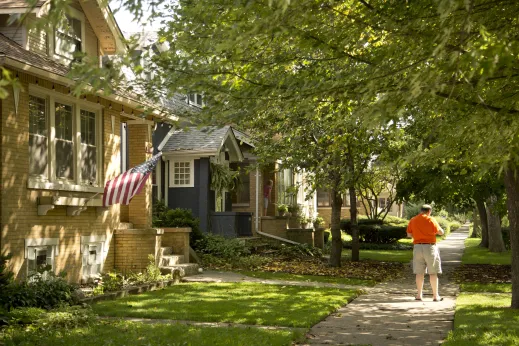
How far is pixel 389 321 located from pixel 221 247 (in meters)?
11.1

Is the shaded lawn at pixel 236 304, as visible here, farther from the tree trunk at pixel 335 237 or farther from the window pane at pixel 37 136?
the tree trunk at pixel 335 237

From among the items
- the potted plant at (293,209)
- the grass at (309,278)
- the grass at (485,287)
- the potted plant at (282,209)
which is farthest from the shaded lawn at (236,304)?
the potted plant at (293,209)

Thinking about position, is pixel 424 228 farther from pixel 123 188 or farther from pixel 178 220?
pixel 178 220

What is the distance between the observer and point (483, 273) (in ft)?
68.3

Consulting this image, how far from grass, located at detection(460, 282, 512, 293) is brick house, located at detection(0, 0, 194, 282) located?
7113 mm

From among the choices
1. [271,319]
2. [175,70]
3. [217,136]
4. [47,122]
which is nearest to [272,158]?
[217,136]

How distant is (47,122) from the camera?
13.9 m

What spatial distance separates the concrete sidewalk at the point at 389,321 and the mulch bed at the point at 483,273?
3.14 metres

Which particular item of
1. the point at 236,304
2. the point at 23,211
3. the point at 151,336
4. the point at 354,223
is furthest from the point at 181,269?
the point at 354,223

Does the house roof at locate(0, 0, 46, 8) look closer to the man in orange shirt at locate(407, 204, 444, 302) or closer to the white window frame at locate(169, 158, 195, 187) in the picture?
the man in orange shirt at locate(407, 204, 444, 302)

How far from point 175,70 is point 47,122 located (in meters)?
6.01

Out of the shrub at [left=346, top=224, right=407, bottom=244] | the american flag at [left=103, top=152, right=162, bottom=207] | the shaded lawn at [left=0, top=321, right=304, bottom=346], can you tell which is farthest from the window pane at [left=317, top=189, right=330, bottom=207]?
the shaded lawn at [left=0, top=321, right=304, bottom=346]

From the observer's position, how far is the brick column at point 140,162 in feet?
57.2

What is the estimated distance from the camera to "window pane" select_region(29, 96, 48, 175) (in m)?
13.4
